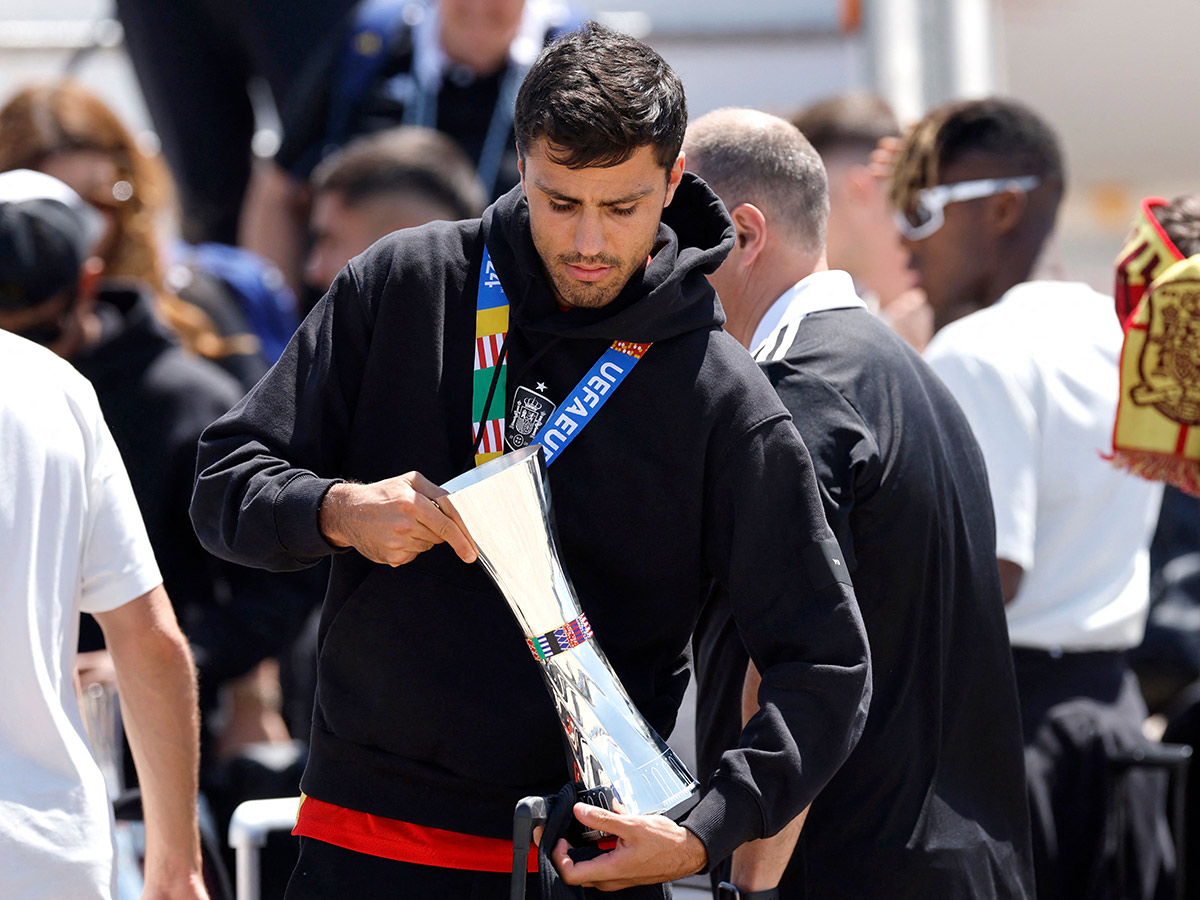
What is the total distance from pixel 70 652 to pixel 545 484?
37.2 inches

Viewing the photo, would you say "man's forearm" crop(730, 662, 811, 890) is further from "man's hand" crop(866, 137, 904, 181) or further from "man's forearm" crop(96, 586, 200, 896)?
"man's hand" crop(866, 137, 904, 181)

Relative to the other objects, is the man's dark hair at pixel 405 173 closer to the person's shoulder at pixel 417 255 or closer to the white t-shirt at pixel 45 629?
the white t-shirt at pixel 45 629

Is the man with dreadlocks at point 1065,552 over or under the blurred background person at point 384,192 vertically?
under

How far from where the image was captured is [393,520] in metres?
1.95

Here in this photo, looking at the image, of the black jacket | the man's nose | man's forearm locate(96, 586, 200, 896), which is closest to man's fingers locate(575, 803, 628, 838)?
the black jacket

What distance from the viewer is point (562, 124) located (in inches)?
82.7

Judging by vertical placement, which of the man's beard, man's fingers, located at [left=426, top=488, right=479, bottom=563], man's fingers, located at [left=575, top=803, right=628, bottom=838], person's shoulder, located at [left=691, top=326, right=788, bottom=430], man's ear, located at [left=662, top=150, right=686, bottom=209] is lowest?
man's fingers, located at [left=575, top=803, right=628, bottom=838]

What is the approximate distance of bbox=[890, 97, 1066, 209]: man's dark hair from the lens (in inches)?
156

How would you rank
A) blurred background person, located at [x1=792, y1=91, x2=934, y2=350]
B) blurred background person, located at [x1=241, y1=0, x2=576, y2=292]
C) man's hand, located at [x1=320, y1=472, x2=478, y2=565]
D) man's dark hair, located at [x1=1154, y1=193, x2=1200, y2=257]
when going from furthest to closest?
blurred background person, located at [x1=241, y1=0, x2=576, y2=292], blurred background person, located at [x1=792, y1=91, x2=934, y2=350], man's dark hair, located at [x1=1154, y1=193, x2=1200, y2=257], man's hand, located at [x1=320, y1=472, x2=478, y2=565]

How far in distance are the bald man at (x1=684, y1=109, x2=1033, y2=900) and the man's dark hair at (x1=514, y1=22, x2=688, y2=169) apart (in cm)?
56

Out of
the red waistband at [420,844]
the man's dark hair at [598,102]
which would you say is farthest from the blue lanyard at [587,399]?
the red waistband at [420,844]

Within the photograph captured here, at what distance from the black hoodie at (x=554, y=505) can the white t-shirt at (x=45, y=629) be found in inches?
15.5

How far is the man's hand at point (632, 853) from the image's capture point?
201cm

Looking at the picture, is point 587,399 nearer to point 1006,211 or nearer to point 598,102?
point 598,102
